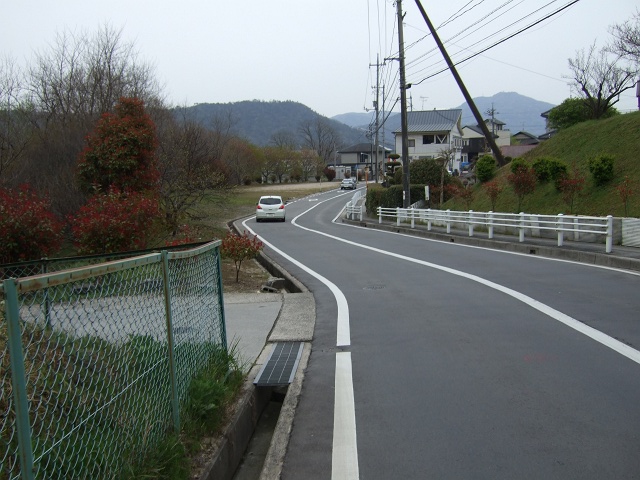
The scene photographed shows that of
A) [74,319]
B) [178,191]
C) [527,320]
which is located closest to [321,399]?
[74,319]

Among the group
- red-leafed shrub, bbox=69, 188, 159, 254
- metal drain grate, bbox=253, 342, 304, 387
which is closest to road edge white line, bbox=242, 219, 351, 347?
metal drain grate, bbox=253, 342, 304, 387

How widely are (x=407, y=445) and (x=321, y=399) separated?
131 cm

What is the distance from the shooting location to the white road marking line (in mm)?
4188

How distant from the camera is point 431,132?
83.9 m

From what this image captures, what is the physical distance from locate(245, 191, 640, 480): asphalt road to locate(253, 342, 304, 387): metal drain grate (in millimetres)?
221

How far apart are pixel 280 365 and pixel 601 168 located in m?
20.3

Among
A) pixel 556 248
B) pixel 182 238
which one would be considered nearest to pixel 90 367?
pixel 556 248

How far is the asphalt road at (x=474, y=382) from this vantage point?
4.25 metres

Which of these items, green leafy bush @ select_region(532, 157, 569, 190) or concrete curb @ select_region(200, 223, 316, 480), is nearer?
concrete curb @ select_region(200, 223, 316, 480)

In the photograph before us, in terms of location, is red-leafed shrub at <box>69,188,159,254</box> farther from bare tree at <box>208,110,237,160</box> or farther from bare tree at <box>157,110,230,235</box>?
bare tree at <box>208,110,237,160</box>

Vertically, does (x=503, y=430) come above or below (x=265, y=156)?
below

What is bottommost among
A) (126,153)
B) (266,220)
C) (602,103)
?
(266,220)

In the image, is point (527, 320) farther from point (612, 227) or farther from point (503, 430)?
point (612, 227)

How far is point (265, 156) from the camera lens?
106562 mm
